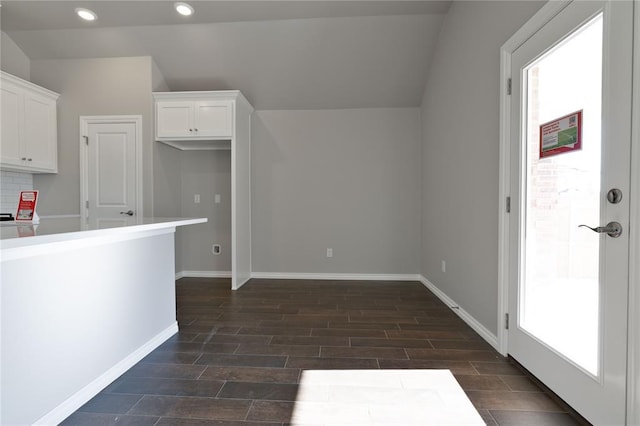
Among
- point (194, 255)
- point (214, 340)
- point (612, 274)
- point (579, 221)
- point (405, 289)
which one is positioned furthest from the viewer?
point (194, 255)

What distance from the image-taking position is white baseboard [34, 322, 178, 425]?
4.85ft

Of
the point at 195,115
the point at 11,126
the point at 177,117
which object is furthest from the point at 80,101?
the point at 195,115

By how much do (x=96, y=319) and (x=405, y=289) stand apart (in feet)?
10.5

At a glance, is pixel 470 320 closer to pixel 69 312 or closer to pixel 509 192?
pixel 509 192

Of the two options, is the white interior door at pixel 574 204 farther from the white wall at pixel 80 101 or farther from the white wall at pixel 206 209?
the white wall at pixel 80 101

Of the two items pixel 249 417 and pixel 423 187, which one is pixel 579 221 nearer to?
pixel 249 417

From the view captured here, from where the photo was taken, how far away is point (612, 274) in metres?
1.34

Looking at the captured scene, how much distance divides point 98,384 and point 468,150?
3.16 m

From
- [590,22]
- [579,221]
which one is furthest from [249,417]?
[590,22]

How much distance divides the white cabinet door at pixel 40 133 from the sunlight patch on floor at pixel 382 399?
13.4ft

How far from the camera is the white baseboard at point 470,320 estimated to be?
2.32 metres

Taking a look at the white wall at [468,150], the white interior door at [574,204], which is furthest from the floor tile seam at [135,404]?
the white wall at [468,150]

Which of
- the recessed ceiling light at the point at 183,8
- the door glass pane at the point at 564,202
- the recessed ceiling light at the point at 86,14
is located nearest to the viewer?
the door glass pane at the point at 564,202

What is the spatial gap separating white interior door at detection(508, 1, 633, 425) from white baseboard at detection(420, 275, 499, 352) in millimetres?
225
